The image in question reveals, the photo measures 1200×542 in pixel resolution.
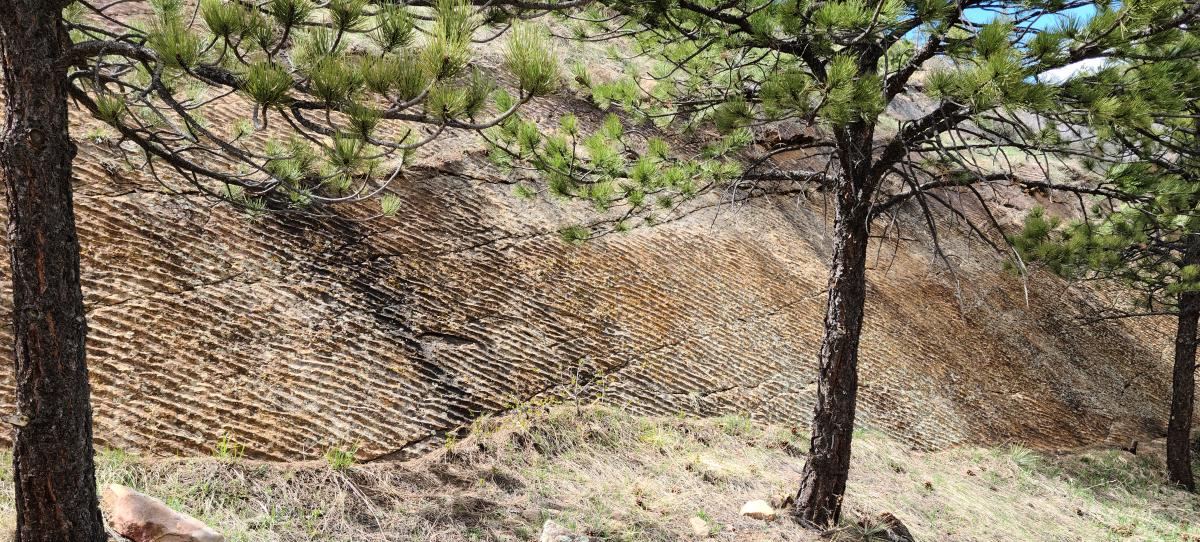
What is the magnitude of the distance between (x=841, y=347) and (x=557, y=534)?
6.58 ft

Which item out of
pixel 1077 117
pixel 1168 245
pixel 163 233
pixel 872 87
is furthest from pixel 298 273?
pixel 1168 245

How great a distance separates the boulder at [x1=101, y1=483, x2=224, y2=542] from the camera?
10.9 ft

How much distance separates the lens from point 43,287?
9.11ft

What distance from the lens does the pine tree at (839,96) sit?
347 centimetres

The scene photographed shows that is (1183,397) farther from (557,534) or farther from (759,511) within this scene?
(557,534)

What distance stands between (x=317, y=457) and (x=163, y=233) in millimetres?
1986

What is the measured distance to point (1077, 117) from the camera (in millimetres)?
3787

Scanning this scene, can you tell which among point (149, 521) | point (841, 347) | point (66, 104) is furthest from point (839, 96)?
point (149, 521)

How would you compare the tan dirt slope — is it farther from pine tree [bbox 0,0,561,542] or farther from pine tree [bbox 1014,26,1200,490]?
pine tree [bbox 0,0,561,542]

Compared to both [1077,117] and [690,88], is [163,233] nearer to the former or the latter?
[690,88]

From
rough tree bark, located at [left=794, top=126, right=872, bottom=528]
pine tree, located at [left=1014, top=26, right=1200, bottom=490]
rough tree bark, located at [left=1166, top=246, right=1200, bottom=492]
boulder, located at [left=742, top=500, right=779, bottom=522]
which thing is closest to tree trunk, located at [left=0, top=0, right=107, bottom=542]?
boulder, located at [left=742, top=500, right=779, bottom=522]

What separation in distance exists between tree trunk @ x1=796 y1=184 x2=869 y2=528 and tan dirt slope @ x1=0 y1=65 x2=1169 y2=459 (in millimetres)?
402

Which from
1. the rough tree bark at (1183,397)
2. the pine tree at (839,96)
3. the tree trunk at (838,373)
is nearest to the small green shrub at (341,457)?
the pine tree at (839,96)

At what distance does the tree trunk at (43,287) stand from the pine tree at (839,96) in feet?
6.92
